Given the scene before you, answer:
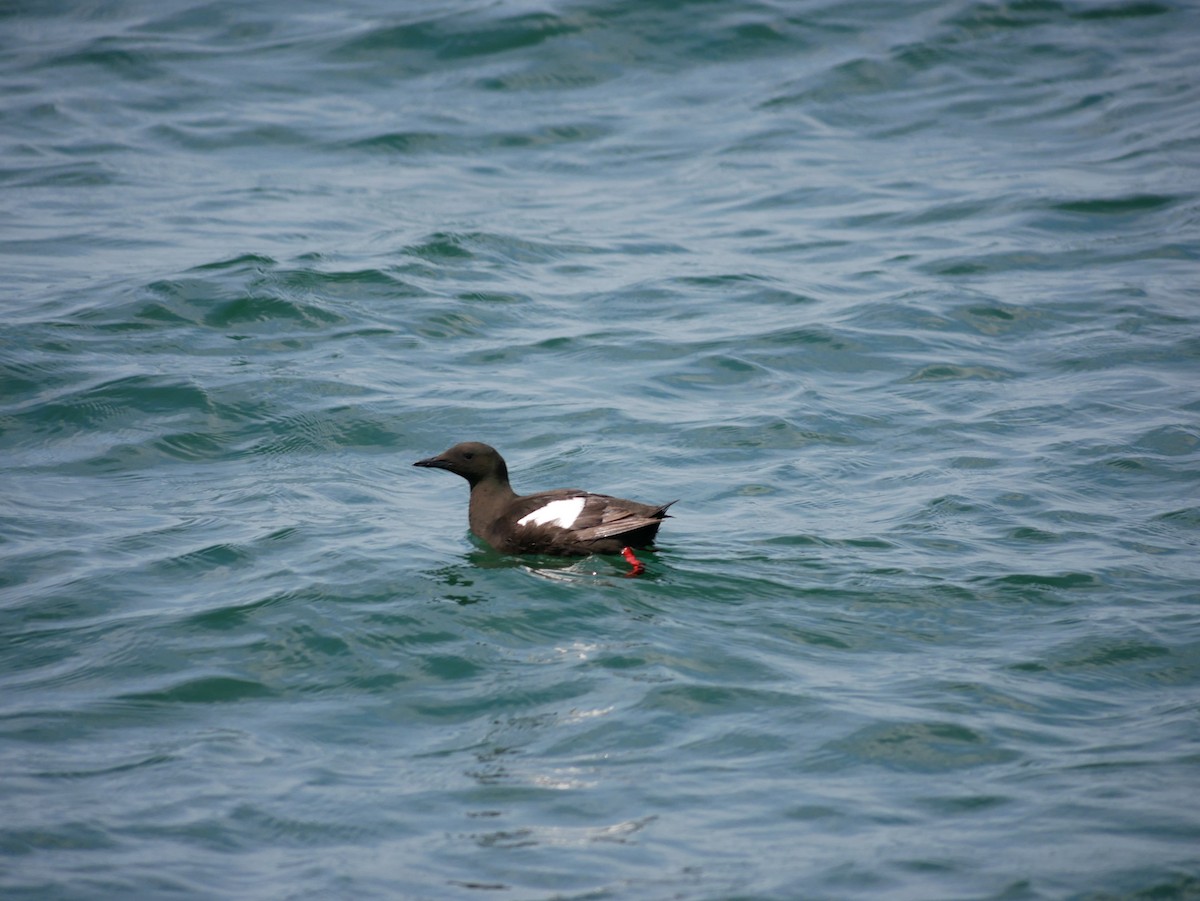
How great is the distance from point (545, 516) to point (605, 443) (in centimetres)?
190

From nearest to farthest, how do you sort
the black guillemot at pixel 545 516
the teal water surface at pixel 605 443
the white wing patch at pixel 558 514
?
1. the teal water surface at pixel 605 443
2. the black guillemot at pixel 545 516
3. the white wing patch at pixel 558 514

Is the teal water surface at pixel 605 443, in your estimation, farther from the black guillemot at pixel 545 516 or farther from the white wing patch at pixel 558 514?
the white wing patch at pixel 558 514

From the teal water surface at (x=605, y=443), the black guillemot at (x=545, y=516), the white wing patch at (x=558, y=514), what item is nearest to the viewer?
the teal water surface at (x=605, y=443)

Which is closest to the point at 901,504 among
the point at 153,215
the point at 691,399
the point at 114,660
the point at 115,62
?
the point at 691,399

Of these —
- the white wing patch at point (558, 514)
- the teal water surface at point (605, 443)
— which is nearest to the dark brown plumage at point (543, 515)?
the white wing patch at point (558, 514)

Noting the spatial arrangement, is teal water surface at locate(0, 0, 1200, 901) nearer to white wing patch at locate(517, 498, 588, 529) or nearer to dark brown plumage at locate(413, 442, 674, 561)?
dark brown plumage at locate(413, 442, 674, 561)

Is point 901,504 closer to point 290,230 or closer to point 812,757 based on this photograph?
point 812,757

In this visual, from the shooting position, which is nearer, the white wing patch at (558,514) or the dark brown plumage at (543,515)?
the dark brown plumage at (543,515)

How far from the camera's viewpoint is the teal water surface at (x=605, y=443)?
604 centimetres

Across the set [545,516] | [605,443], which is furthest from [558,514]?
[605,443]

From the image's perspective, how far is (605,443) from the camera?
10.7 metres

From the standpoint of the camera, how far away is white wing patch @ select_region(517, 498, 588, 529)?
8.80m

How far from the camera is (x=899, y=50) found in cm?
1869

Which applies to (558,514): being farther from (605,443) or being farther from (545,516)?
(605,443)
